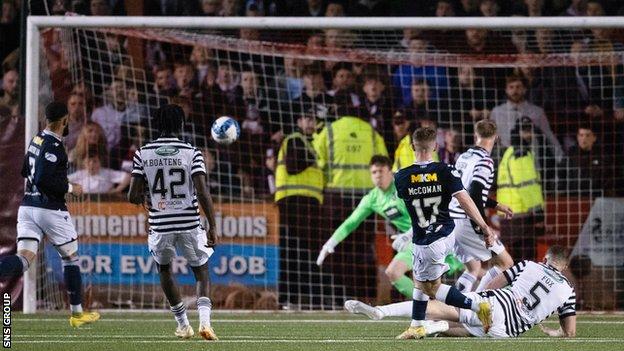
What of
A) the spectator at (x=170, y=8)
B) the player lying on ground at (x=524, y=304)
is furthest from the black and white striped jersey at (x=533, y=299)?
the spectator at (x=170, y=8)

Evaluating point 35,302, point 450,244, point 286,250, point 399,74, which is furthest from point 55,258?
point 450,244

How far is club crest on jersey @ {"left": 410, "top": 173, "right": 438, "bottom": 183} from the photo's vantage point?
11.4 meters

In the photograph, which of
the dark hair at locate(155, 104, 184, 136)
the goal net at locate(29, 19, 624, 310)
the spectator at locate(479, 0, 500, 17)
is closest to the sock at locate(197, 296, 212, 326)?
the dark hair at locate(155, 104, 184, 136)

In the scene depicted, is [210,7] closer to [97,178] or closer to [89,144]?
[89,144]

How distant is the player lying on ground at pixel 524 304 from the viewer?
11555mm

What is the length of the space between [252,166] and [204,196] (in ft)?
19.1

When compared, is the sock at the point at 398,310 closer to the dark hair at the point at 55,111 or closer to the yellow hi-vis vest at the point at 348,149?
the dark hair at the point at 55,111

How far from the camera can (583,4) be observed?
1848 cm

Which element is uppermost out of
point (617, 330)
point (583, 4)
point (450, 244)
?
point (583, 4)

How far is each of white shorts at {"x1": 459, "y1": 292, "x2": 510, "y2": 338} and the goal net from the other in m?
4.26

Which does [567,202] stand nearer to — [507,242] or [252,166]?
[507,242]

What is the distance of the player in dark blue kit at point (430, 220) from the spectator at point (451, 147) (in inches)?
197

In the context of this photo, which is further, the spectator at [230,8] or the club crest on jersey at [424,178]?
the spectator at [230,8]

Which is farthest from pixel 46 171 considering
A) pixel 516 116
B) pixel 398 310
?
pixel 516 116
